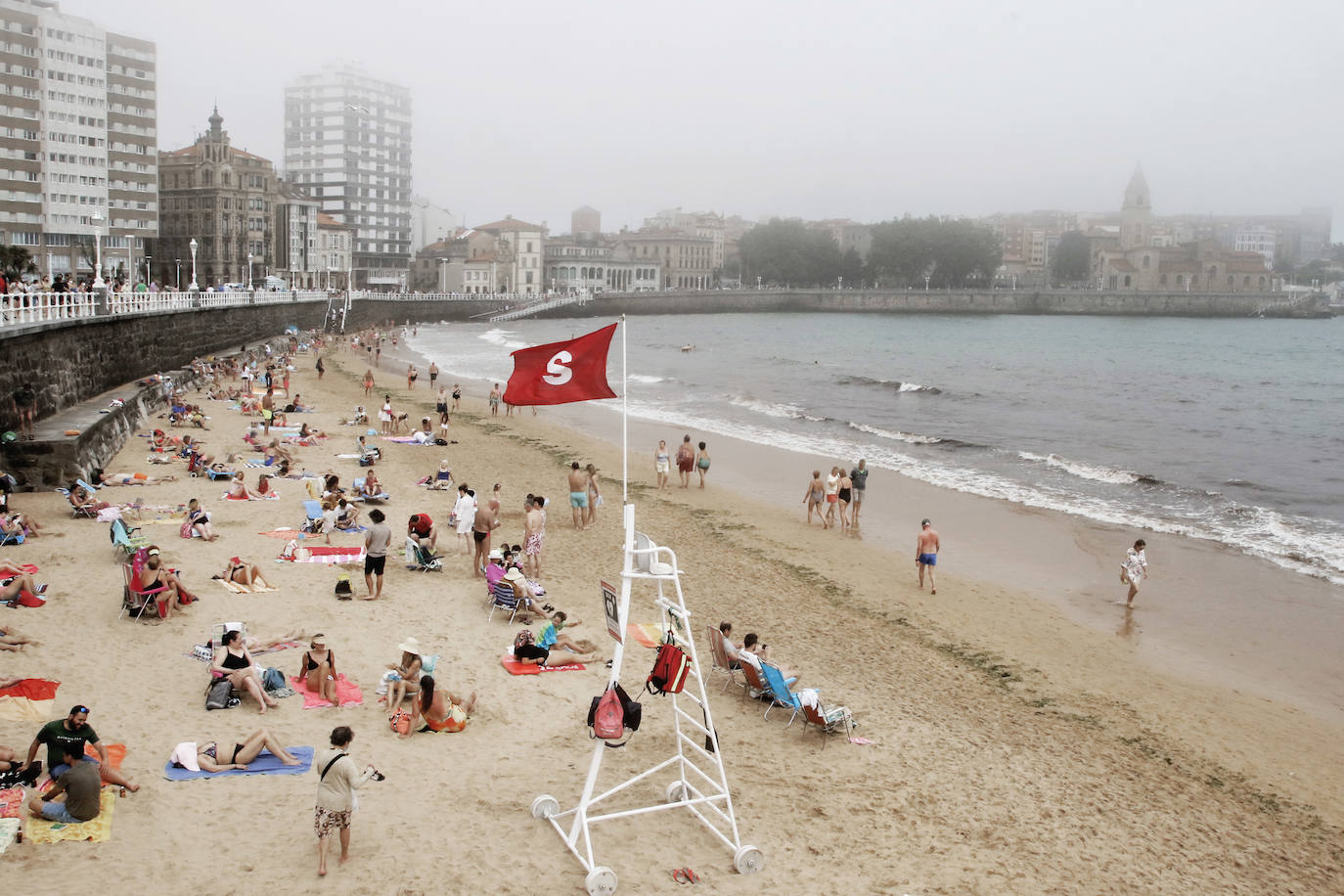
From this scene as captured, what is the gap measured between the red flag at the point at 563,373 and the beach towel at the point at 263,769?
3245 mm

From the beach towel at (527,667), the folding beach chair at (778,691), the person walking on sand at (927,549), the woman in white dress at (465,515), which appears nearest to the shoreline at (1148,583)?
the person walking on sand at (927,549)

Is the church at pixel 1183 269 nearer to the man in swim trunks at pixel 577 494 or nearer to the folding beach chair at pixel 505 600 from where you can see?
the man in swim trunks at pixel 577 494

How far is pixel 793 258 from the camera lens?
15512 centimetres

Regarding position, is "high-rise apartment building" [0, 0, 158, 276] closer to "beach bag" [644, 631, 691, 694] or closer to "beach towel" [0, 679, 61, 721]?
"beach towel" [0, 679, 61, 721]

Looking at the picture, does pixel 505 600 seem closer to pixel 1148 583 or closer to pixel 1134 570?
pixel 1134 570

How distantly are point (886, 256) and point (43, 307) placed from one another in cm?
14023

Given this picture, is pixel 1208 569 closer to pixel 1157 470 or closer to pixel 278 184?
pixel 1157 470

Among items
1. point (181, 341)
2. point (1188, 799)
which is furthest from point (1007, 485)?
point (181, 341)

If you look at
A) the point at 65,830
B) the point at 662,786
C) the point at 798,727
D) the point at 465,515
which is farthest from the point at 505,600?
the point at 65,830

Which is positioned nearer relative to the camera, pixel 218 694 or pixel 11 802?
pixel 11 802

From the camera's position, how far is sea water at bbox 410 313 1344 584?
2189 centimetres

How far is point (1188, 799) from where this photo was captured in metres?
8.33

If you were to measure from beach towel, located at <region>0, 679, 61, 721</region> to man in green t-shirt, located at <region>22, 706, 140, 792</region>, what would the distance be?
45.0 inches

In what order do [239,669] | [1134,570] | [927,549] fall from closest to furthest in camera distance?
[239,669] → [1134,570] → [927,549]
